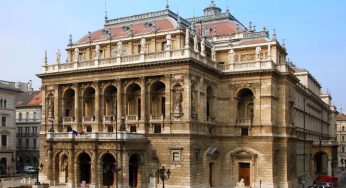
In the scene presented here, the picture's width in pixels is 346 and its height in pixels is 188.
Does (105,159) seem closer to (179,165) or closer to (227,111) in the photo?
(179,165)

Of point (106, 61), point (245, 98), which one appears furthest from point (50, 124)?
point (245, 98)

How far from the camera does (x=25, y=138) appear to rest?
97438 mm

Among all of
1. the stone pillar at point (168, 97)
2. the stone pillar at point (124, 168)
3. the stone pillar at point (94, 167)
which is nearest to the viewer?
the stone pillar at point (124, 168)

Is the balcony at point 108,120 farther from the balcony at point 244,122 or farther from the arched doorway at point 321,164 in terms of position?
the arched doorway at point 321,164

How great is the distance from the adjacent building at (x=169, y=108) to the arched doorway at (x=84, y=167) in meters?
0.12

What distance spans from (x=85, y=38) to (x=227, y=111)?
23104 mm

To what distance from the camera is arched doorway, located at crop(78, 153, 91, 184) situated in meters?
55.8

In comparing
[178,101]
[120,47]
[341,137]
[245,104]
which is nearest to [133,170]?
[178,101]

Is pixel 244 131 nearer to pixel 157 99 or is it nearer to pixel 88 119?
pixel 157 99

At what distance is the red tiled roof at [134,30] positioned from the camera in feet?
201

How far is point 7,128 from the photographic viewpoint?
264 ft

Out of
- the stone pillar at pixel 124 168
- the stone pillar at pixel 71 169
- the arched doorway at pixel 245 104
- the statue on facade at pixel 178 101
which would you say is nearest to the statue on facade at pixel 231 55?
the arched doorway at pixel 245 104

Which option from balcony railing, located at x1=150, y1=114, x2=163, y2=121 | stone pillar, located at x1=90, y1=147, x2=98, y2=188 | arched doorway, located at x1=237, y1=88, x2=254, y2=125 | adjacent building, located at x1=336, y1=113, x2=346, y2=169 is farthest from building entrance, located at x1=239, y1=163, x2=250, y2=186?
adjacent building, located at x1=336, y1=113, x2=346, y2=169

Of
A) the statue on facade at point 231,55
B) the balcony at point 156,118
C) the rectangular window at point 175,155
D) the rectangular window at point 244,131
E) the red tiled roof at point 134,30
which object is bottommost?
the rectangular window at point 175,155
